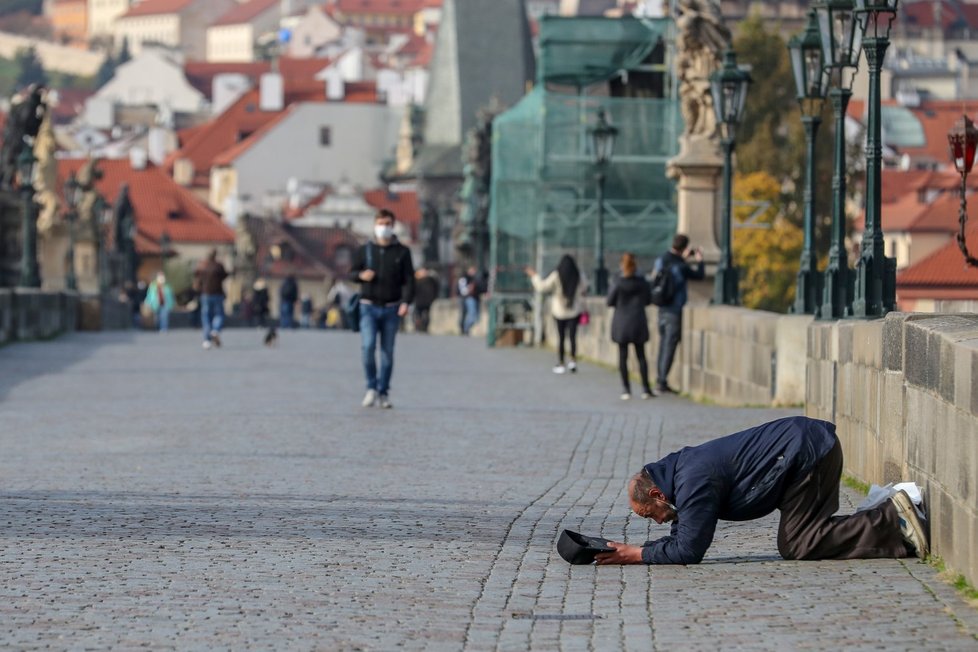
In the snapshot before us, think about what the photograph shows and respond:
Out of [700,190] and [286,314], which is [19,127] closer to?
[700,190]

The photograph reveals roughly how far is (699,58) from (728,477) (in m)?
22.1

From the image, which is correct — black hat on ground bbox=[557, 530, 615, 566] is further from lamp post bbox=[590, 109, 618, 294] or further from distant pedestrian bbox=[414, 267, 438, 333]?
distant pedestrian bbox=[414, 267, 438, 333]

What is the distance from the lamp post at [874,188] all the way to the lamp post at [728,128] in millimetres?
8074

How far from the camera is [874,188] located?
15531 millimetres

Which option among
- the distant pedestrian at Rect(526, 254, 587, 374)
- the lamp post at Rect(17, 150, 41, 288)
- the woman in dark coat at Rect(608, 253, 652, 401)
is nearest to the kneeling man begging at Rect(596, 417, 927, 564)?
the woman in dark coat at Rect(608, 253, 652, 401)

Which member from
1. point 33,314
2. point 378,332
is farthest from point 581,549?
point 33,314

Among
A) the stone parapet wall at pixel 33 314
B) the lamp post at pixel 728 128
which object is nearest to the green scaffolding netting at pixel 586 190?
the stone parapet wall at pixel 33 314

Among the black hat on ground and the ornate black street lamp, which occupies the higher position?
the ornate black street lamp

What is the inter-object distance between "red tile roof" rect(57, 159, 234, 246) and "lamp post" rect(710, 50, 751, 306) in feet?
326

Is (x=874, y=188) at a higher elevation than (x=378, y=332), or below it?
higher

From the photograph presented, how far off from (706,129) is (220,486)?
1859 centimetres

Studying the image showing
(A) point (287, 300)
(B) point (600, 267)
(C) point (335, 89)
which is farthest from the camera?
(C) point (335, 89)

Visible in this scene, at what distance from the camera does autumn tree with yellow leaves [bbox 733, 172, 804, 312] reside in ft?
241

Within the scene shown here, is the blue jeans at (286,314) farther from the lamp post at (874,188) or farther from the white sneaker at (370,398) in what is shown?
the lamp post at (874,188)
